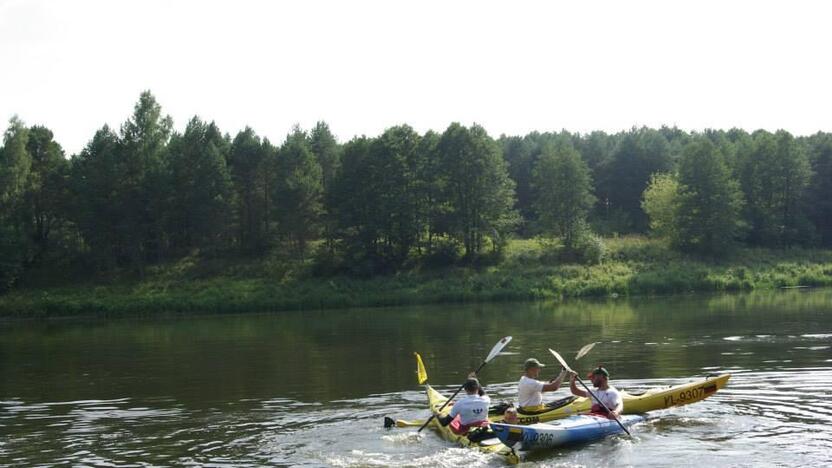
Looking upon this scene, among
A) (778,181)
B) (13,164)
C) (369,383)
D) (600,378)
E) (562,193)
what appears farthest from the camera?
(778,181)

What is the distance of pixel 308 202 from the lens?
67.5 meters

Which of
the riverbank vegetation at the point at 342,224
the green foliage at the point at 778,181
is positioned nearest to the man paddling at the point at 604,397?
the riverbank vegetation at the point at 342,224

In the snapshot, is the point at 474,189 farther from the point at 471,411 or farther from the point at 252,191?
the point at 471,411

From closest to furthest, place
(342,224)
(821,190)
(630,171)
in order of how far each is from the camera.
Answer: (342,224) < (821,190) < (630,171)

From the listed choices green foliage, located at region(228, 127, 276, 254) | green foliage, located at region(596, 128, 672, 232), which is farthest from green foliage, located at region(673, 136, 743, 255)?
green foliage, located at region(228, 127, 276, 254)

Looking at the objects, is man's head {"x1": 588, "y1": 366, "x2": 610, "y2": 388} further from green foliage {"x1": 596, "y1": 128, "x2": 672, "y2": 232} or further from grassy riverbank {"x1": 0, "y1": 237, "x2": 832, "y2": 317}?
green foliage {"x1": 596, "y1": 128, "x2": 672, "y2": 232}

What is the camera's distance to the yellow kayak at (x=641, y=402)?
17031 mm

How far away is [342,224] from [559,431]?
5037 centimetres

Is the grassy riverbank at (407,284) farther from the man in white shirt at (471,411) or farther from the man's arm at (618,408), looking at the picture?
the man in white shirt at (471,411)

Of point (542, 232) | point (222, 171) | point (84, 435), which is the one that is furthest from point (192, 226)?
point (84, 435)

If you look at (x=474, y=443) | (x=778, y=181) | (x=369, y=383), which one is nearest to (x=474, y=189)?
(x=778, y=181)

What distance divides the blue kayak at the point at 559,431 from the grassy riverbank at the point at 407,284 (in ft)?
128

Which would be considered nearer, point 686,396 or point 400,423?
point 400,423

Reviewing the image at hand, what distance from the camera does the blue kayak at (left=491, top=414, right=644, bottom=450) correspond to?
48.1ft
